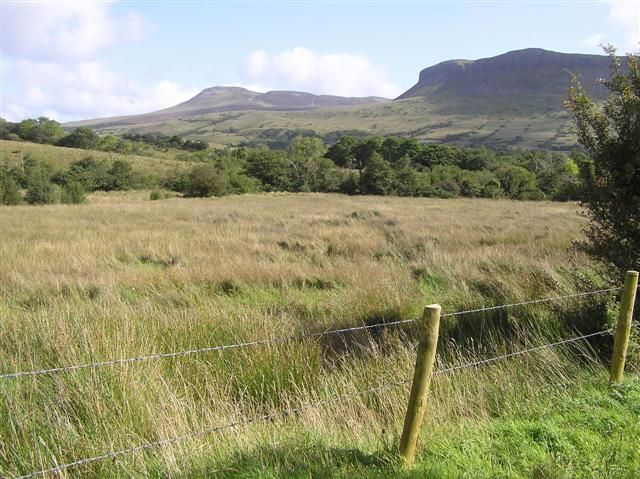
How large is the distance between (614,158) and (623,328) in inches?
95.3

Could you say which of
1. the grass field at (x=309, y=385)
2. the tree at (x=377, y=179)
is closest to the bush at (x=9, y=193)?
the grass field at (x=309, y=385)

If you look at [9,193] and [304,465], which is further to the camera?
[9,193]

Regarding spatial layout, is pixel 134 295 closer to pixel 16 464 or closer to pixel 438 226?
pixel 16 464

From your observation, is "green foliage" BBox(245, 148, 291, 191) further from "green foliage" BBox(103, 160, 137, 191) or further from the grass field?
the grass field

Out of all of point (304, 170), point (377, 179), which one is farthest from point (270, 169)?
point (377, 179)

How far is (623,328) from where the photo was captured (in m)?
4.02

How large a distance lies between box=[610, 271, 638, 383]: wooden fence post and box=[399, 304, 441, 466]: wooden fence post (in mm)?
2217

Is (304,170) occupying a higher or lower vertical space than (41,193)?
higher

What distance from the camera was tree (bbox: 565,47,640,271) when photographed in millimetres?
5312

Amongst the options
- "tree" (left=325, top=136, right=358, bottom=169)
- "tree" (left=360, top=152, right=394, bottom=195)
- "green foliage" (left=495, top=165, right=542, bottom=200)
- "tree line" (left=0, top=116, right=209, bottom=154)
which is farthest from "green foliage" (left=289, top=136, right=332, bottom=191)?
"tree line" (left=0, top=116, right=209, bottom=154)

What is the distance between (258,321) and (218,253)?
625 cm

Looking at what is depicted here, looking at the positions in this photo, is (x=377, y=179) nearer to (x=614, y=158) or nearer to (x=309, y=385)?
(x=614, y=158)

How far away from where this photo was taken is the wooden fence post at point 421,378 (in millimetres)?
2668

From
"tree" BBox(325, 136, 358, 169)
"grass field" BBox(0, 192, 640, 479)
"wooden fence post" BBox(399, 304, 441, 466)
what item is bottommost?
"grass field" BBox(0, 192, 640, 479)
